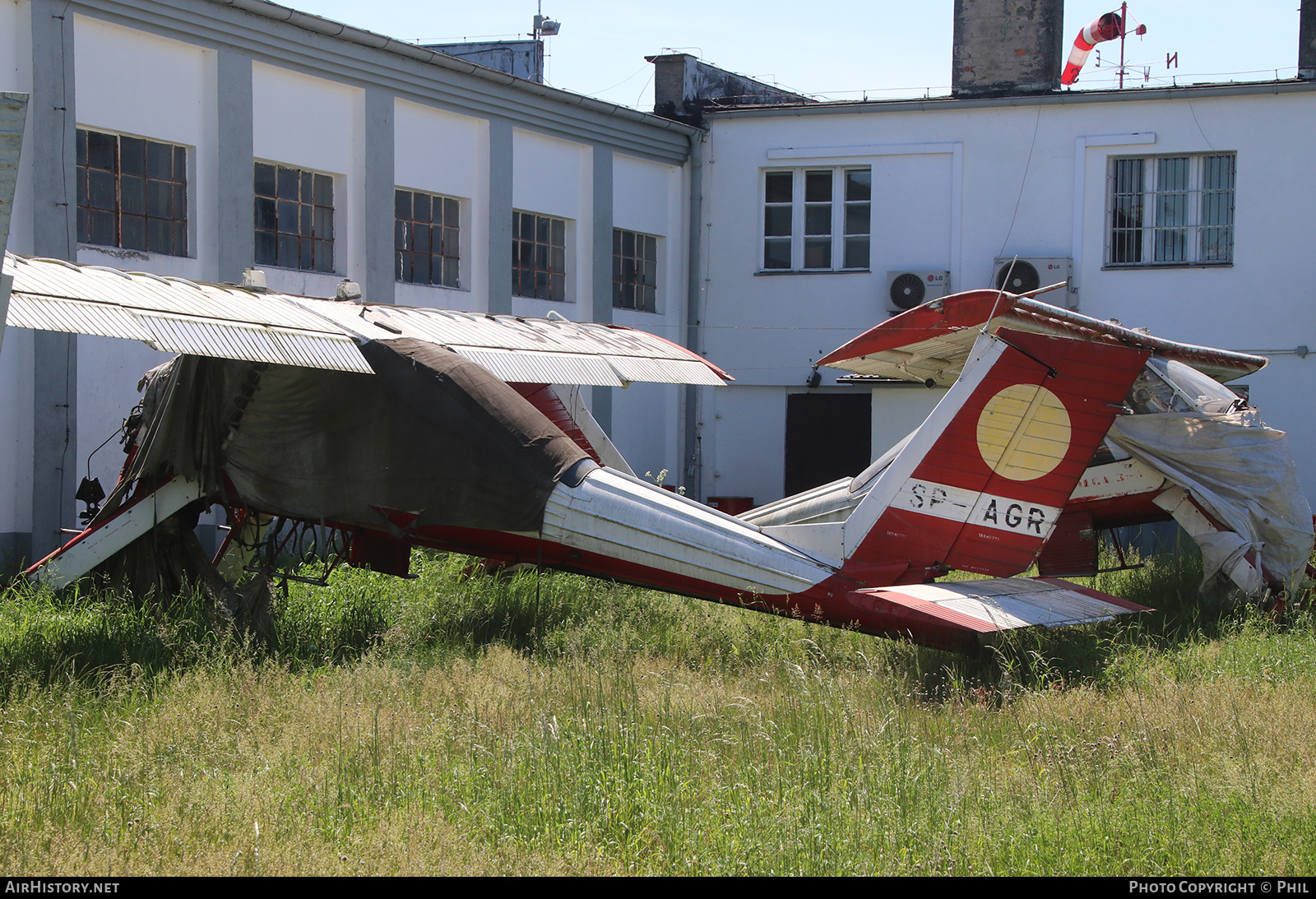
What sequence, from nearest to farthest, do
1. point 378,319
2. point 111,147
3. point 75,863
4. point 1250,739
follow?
point 75,863 < point 1250,739 < point 378,319 < point 111,147

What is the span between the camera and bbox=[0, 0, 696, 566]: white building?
10.9 meters

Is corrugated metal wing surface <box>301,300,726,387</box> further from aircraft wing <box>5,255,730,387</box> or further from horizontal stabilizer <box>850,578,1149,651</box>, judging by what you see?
horizontal stabilizer <box>850,578,1149,651</box>

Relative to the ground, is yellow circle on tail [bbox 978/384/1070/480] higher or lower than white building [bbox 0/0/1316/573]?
lower

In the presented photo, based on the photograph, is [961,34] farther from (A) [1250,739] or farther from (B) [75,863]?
(B) [75,863]

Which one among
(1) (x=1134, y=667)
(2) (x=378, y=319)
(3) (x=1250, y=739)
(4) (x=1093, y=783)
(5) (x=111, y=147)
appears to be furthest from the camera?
(5) (x=111, y=147)

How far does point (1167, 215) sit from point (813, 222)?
5240 mm

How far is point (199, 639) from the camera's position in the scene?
7527mm

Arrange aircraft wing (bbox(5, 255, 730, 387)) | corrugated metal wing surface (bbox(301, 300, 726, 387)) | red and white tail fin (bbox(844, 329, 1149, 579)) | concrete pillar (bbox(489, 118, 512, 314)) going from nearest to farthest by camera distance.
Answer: aircraft wing (bbox(5, 255, 730, 387)), red and white tail fin (bbox(844, 329, 1149, 579)), corrugated metal wing surface (bbox(301, 300, 726, 387)), concrete pillar (bbox(489, 118, 512, 314))

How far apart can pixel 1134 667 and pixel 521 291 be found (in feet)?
36.0

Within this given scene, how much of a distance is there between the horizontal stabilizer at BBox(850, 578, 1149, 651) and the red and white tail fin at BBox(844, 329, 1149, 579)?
0.30 m

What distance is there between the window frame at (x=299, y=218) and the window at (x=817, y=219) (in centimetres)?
733

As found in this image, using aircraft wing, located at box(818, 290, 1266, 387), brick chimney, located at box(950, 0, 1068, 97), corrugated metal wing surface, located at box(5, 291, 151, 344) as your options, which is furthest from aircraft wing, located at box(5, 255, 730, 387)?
brick chimney, located at box(950, 0, 1068, 97)

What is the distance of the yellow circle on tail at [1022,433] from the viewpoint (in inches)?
281

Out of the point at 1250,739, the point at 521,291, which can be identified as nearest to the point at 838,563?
the point at 1250,739
